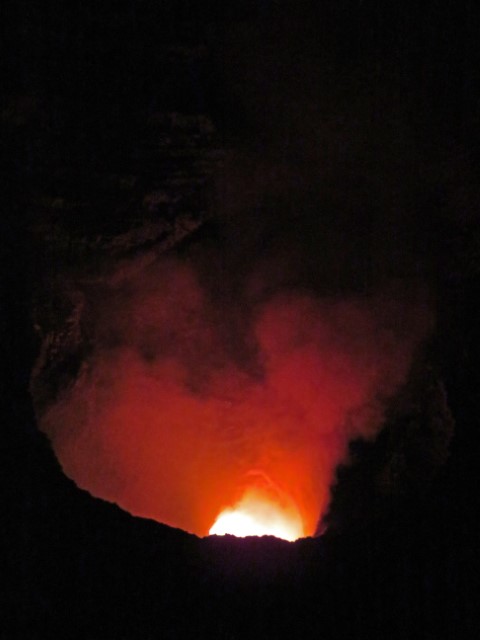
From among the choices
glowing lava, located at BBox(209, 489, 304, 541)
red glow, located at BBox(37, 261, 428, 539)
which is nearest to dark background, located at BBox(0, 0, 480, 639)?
red glow, located at BBox(37, 261, 428, 539)

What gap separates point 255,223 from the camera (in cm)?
449

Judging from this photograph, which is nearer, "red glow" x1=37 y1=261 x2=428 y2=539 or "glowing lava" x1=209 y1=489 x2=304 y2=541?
"red glow" x1=37 y1=261 x2=428 y2=539

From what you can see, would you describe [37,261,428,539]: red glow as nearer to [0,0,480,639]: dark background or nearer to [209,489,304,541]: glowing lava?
[209,489,304,541]: glowing lava

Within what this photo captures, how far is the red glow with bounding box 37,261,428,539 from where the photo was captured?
4332mm

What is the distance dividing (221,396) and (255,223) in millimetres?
1337

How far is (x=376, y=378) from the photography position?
4.34 m

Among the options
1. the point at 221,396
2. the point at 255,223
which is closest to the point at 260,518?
the point at 221,396

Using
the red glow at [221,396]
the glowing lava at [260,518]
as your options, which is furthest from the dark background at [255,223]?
the glowing lava at [260,518]

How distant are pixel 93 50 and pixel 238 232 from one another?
5.42 ft

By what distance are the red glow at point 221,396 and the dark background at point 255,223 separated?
0.78 feet

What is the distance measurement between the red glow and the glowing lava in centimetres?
1

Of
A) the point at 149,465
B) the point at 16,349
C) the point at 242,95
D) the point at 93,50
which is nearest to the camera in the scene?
the point at 16,349

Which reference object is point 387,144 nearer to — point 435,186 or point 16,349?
point 435,186

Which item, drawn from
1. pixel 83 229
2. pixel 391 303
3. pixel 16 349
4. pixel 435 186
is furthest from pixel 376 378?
pixel 16 349
